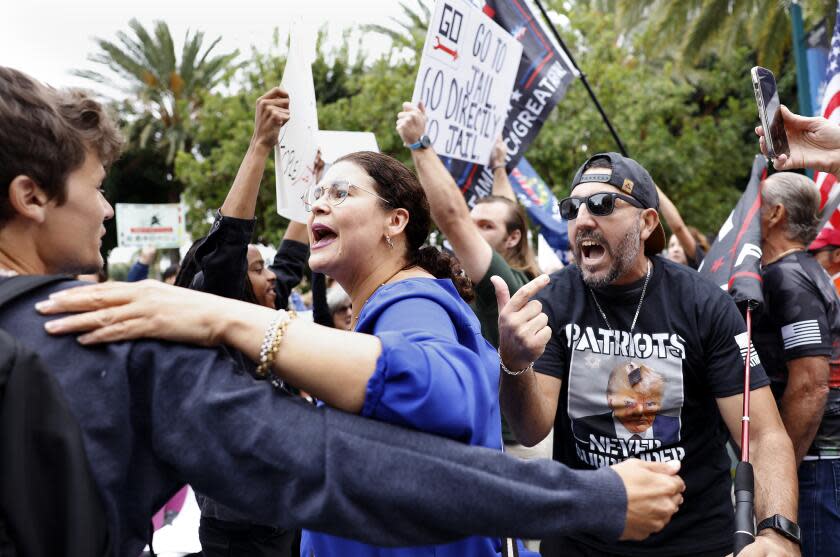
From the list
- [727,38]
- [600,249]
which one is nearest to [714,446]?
[600,249]

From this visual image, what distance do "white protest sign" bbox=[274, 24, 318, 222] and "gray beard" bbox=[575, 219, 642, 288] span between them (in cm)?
145

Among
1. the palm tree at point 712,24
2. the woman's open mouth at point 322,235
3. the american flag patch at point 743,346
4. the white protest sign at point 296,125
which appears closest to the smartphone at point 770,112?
the american flag patch at point 743,346

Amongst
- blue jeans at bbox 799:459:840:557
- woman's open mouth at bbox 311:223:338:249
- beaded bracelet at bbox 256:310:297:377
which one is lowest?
blue jeans at bbox 799:459:840:557

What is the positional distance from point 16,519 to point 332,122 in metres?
20.1

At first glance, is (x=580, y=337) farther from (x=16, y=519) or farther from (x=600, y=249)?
(x=16, y=519)

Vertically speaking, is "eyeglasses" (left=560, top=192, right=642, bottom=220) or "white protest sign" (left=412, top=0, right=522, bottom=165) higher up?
"white protest sign" (left=412, top=0, right=522, bottom=165)

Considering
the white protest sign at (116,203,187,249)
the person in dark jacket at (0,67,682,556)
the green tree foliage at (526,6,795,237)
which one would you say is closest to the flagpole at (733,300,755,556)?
the person in dark jacket at (0,67,682,556)

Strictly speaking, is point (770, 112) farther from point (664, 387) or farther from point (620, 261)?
point (664, 387)

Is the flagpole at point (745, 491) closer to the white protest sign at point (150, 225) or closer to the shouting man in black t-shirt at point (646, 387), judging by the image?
the shouting man in black t-shirt at point (646, 387)

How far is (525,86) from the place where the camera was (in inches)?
236

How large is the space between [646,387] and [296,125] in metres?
1.96

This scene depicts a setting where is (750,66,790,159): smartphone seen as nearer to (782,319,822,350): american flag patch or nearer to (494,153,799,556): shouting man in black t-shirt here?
(494,153,799,556): shouting man in black t-shirt

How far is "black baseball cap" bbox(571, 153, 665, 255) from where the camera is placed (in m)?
3.10

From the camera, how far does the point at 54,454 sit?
1.26 meters
